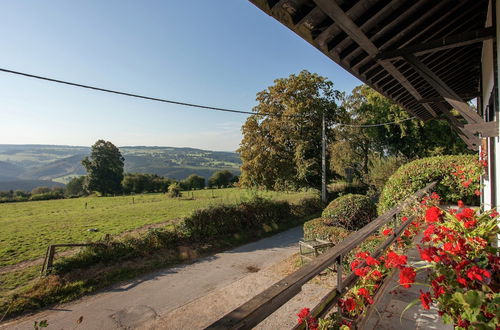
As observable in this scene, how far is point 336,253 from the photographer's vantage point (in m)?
1.84

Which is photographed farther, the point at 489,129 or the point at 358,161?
the point at 358,161

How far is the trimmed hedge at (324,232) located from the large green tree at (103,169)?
38705mm

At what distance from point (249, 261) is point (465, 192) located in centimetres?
673

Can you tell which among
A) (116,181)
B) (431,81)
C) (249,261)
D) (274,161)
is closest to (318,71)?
(274,161)

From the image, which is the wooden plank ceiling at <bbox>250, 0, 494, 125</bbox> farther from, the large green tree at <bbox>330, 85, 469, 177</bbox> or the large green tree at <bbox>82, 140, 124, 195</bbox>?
the large green tree at <bbox>82, 140, 124, 195</bbox>

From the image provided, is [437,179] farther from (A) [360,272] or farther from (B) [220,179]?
(B) [220,179]

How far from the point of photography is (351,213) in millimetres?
8578

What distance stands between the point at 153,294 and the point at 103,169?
39.3 meters

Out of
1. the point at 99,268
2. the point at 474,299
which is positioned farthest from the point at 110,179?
the point at 474,299

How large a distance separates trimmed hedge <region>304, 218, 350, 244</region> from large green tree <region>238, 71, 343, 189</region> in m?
8.19

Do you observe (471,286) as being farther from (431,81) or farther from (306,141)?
(306,141)

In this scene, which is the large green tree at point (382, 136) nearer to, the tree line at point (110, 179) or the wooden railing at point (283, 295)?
the wooden railing at point (283, 295)

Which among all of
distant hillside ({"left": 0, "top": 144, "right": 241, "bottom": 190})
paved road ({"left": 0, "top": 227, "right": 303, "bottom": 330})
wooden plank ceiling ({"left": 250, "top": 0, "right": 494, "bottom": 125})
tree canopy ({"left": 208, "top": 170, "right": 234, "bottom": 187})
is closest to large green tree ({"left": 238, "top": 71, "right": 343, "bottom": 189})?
paved road ({"left": 0, "top": 227, "right": 303, "bottom": 330})

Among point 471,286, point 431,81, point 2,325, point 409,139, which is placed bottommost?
point 2,325
